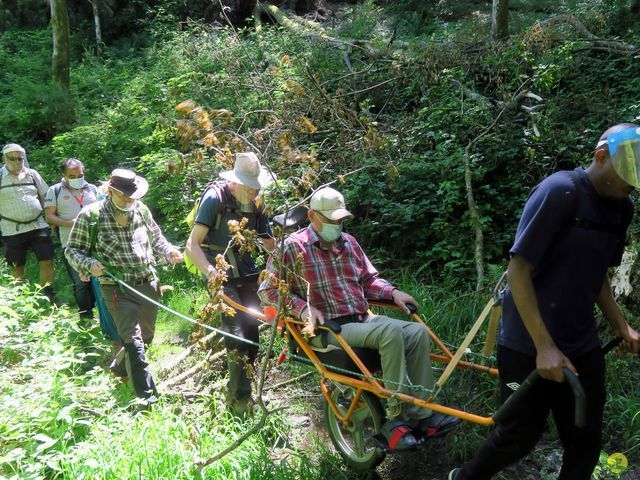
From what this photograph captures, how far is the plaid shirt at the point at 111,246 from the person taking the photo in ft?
15.9

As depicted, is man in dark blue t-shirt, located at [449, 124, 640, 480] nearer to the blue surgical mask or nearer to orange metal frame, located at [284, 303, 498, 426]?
orange metal frame, located at [284, 303, 498, 426]

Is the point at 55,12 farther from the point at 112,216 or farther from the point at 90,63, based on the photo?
the point at 112,216

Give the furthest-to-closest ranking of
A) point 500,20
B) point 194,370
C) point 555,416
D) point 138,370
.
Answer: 1. point 500,20
2. point 194,370
3. point 138,370
4. point 555,416

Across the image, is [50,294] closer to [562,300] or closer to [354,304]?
[354,304]

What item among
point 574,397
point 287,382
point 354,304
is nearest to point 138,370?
point 287,382

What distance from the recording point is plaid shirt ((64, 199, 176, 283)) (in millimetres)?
4832

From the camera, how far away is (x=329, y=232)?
169 inches

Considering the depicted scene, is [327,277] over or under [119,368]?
over

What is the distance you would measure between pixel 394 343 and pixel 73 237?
2.88 meters

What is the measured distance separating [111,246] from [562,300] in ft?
12.1

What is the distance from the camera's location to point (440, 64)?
880 centimetres

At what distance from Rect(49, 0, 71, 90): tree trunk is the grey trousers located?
1278 cm

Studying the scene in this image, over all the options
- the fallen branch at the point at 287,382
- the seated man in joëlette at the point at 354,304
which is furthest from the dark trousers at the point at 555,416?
the fallen branch at the point at 287,382

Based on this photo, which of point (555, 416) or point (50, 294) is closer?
point (555, 416)
